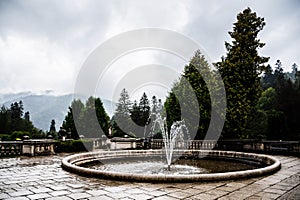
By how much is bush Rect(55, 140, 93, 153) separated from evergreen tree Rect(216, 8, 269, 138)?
39.2 feet

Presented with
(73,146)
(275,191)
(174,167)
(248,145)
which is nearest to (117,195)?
(275,191)

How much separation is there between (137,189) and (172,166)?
4.87m

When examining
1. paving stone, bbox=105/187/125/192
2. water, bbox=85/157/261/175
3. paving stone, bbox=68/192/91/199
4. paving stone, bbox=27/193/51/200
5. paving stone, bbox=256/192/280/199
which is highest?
paving stone, bbox=68/192/91/199

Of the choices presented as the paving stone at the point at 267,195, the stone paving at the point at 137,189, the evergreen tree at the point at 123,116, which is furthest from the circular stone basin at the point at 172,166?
the evergreen tree at the point at 123,116

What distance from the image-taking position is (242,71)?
2273cm

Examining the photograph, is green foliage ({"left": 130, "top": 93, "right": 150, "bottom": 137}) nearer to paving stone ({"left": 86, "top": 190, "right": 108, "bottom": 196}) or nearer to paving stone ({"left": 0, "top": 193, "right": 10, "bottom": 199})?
paving stone ({"left": 86, "top": 190, "right": 108, "bottom": 196})

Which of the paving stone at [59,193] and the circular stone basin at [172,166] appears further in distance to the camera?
the circular stone basin at [172,166]

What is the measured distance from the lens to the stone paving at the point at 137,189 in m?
5.23

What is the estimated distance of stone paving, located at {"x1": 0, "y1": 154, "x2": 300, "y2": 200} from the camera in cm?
523

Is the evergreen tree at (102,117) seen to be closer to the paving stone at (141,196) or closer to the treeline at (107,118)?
the treeline at (107,118)

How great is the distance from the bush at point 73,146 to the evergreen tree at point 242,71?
11937 mm

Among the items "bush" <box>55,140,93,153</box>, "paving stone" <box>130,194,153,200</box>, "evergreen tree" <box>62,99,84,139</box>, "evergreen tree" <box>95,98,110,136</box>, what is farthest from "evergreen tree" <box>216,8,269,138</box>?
"evergreen tree" <box>62,99,84,139</box>

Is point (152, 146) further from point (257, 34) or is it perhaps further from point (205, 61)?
point (257, 34)

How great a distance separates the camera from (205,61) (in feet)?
82.6
